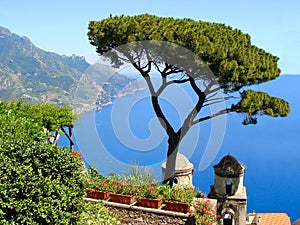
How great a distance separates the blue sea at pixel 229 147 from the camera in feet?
53.9

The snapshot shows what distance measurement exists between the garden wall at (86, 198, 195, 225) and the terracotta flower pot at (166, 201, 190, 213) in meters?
0.09

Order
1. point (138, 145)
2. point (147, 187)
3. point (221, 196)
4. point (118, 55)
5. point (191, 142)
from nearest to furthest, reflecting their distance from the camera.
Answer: point (147, 187)
point (118, 55)
point (221, 196)
point (191, 142)
point (138, 145)

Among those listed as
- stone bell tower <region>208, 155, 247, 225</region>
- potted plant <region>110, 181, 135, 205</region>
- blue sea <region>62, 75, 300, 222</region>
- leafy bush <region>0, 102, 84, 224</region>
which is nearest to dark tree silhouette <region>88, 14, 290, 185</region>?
blue sea <region>62, 75, 300, 222</region>

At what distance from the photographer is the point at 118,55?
10266 millimetres

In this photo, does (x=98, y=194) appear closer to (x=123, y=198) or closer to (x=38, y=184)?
(x=123, y=198)

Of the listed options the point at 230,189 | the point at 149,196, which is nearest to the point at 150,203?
the point at 149,196

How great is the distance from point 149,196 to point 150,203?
24 cm

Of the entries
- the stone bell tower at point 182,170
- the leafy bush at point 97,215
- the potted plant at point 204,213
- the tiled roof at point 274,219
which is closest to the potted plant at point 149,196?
the leafy bush at point 97,215

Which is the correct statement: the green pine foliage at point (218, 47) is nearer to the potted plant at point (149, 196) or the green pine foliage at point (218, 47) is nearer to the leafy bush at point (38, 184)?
the potted plant at point (149, 196)

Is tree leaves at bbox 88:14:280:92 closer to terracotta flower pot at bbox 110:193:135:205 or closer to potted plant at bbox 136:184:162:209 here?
potted plant at bbox 136:184:162:209

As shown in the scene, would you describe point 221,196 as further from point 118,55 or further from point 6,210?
point 6,210

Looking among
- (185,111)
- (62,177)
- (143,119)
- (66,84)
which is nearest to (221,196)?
(185,111)

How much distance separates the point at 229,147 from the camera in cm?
6006

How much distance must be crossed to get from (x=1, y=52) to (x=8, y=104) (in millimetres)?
110178
